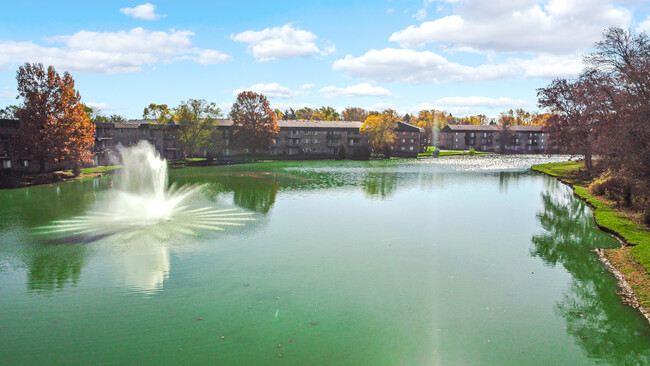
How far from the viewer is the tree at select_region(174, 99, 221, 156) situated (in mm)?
100938

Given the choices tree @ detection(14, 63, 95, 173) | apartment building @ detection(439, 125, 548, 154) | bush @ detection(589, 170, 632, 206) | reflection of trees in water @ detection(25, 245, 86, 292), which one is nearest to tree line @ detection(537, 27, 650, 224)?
bush @ detection(589, 170, 632, 206)

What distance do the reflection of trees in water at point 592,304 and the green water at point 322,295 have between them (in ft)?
0.23

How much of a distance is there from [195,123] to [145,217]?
7249 centimetres

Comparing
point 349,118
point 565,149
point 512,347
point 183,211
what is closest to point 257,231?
point 183,211

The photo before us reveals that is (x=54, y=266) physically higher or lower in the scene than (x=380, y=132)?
lower

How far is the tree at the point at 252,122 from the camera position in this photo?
110188 millimetres

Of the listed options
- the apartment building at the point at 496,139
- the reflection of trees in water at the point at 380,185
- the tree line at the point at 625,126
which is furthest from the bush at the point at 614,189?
the apartment building at the point at 496,139

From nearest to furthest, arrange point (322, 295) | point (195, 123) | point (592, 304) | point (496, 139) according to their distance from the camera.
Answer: point (592, 304) < point (322, 295) < point (195, 123) < point (496, 139)

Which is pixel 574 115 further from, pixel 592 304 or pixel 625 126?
pixel 592 304

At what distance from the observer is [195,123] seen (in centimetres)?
10156

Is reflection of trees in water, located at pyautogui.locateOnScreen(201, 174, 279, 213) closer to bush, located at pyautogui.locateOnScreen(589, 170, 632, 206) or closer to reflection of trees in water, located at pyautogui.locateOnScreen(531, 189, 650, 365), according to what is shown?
reflection of trees in water, located at pyautogui.locateOnScreen(531, 189, 650, 365)

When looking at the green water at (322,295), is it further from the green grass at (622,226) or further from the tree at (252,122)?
the tree at (252,122)

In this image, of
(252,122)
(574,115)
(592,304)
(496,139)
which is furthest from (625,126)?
(496,139)

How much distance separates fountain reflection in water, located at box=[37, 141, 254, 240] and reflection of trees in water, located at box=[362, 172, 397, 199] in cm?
1661
